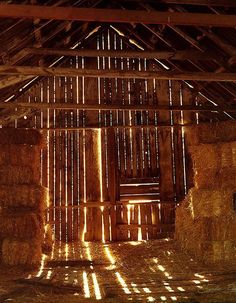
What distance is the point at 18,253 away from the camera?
22.5 feet

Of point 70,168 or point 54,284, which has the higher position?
point 70,168

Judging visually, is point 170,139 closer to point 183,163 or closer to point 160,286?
point 183,163

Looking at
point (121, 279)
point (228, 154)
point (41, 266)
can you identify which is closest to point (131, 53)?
point (228, 154)

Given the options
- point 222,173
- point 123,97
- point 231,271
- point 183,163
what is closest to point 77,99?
point 123,97

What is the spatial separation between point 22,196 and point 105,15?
15.0 ft

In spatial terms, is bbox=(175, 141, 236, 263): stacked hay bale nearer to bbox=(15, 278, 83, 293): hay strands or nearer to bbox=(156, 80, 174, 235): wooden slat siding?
bbox=(15, 278, 83, 293): hay strands

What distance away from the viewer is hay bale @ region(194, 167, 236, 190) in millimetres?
7199

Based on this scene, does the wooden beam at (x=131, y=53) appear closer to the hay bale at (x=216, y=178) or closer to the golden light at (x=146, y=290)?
the hay bale at (x=216, y=178)

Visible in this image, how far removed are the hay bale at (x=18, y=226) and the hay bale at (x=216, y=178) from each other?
124 inches

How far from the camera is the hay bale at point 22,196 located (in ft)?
24.5

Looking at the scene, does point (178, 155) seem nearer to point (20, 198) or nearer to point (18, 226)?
point (20, 198)

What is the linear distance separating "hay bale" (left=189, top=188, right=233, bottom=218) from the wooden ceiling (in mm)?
2049

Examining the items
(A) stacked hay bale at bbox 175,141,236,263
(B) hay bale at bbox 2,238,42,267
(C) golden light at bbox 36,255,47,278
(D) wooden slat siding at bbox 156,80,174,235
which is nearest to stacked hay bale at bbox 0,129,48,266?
(B) hay bale at bbox 2,238,42,267

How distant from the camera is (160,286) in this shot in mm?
5195
